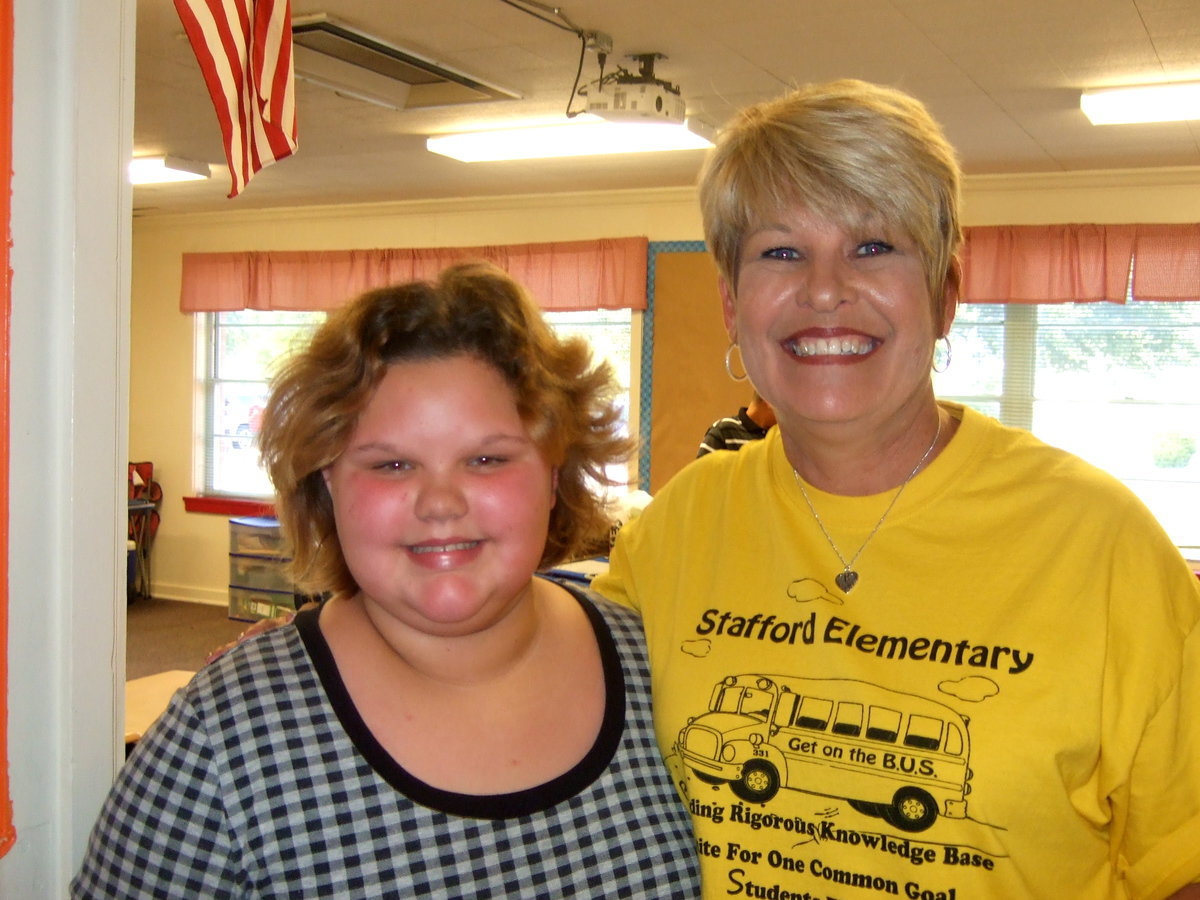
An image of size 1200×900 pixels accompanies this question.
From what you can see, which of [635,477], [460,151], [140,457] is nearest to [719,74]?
[460,151]

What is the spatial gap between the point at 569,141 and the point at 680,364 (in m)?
2.05

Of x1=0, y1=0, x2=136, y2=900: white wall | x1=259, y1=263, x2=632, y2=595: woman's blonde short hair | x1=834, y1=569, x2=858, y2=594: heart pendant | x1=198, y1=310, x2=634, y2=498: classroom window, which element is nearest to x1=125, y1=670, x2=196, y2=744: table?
x1=0, y1=0, x2=136, y2=900: white wall

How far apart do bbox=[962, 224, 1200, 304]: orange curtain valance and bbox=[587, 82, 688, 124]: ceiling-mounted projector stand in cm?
242

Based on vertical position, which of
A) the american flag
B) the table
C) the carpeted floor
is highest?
the american flag

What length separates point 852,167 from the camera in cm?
134

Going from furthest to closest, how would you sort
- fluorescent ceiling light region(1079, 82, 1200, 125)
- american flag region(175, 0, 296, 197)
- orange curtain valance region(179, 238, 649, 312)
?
orange curtain valance region(179, 238, 649, 312) < fluorescent ceiling light region(1079, 82, 1200, 125) < american flag region(175, 0, 296, 197)

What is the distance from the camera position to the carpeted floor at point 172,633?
698 centimetres

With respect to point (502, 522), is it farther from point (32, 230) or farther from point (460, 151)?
point (460, 151)

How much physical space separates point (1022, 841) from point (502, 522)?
2.20ft

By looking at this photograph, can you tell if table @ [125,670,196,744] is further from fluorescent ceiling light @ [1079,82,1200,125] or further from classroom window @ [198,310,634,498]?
classroom window @ [198,310,634,498]

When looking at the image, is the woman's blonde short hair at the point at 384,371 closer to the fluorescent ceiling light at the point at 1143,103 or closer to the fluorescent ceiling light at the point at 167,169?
the fluorescent ceiling light at the point at 1143,103

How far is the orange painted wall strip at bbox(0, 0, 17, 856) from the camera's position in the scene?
3.54 ft

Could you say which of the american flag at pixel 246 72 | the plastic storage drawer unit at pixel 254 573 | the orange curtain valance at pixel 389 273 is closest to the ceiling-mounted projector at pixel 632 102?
the american flag at pixel 246 72

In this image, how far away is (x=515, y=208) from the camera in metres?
7.67
